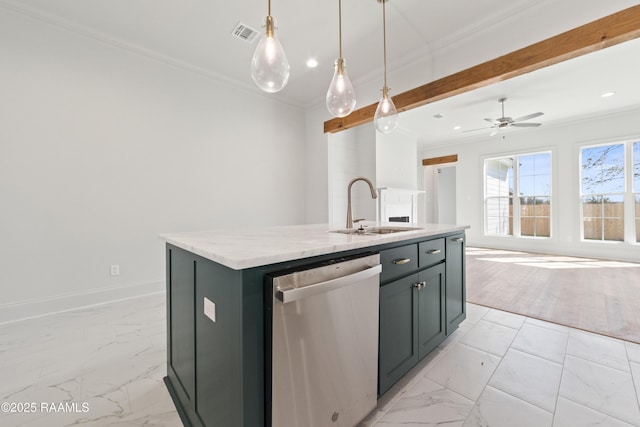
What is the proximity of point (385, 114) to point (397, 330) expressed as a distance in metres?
1.72

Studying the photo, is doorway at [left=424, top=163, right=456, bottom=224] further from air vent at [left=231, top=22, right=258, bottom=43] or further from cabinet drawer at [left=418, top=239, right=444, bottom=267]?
cabinet drawer at [left=418, top=239, right=444, bottom=267]

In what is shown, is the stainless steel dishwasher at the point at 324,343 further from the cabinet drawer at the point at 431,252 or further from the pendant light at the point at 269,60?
the pendant light at the point at 269,60

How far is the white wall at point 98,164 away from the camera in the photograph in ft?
8.30

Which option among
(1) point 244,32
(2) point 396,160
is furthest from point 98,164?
(2) point 396,160

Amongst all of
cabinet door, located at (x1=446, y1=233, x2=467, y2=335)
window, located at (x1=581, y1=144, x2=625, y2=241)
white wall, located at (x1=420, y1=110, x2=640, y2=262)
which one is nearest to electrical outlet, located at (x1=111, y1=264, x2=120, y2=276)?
cabinet door, located at (x1=446, y1=233, x2=467, y2=335)

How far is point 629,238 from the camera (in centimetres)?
511

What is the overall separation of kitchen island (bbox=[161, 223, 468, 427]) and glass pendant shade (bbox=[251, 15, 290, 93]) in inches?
39.4

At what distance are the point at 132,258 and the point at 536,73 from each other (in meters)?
5.66

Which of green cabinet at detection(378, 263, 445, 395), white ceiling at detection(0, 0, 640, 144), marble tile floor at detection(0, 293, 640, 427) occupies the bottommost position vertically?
marble tile floor at detection(0, 293, 640, 427)

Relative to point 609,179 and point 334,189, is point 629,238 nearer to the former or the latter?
point 609,179

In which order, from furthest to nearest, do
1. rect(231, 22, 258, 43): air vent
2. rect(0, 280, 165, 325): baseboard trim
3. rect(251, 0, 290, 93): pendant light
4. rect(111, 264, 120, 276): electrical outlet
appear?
rect(111, 264, 120, 276): electrical outlet
rect(231, 22, 258, 43): air vent
rect(0, 280, 165, 325): baseboard trim
rect(251, 0, 290, 93): pendant light

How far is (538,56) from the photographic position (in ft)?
8.29

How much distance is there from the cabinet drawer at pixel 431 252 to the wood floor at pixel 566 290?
153 cm

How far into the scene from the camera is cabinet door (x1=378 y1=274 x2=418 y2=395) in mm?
1417
